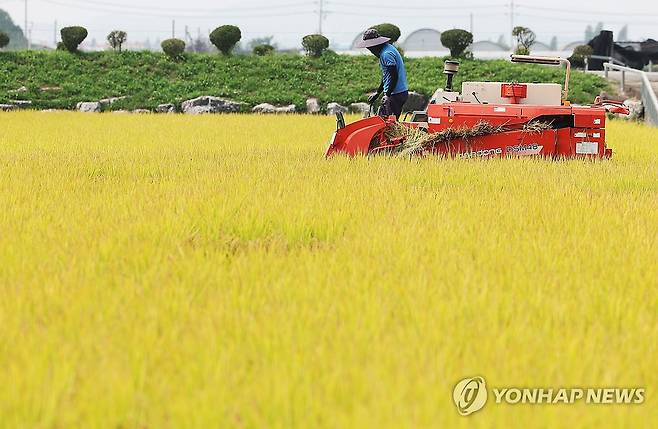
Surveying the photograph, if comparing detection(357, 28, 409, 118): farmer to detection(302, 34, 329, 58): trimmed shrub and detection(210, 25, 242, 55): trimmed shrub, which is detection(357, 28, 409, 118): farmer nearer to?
detection(302, 34, 329, 58): trimmed shrub

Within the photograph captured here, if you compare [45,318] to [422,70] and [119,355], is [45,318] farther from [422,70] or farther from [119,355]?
[422,70]

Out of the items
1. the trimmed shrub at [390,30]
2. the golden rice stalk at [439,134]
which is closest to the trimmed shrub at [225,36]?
the trimmed shrub at [390,30]

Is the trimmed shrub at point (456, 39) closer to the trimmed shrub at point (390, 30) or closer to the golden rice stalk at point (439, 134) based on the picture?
the trimmed shrub at point (390, 30)

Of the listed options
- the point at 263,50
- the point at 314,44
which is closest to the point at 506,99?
the point at 314,44

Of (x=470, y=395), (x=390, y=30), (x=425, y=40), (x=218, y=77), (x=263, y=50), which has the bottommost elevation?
(x=470, y=395)

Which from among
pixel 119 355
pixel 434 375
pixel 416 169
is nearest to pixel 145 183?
pixel 416 169

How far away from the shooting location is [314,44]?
33.0 m

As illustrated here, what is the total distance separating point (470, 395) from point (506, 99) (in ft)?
28.4

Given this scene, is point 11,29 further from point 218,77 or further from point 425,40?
point 218,77

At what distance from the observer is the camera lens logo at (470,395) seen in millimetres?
2358

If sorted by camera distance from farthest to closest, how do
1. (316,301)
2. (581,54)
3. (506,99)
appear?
(581,54), (506,99), (316,301)

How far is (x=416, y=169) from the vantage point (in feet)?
26.8

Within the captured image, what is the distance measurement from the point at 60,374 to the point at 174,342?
0.46 meters

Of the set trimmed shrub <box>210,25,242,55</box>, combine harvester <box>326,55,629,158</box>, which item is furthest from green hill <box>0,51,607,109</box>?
combine harvester <box>326,55,629,158</box>
